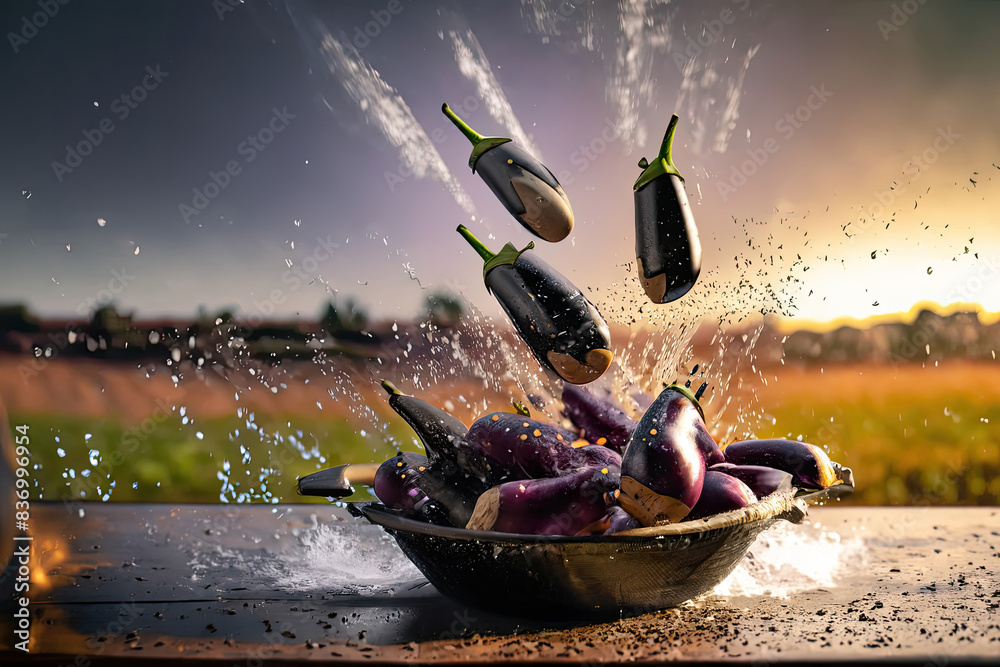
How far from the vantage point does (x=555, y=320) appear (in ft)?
3.14

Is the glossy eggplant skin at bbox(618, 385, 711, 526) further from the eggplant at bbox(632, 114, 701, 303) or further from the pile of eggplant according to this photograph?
the eggplant at bbox(632, 114, 701, 303)

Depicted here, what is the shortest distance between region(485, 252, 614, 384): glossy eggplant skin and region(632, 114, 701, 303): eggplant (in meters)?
0.09

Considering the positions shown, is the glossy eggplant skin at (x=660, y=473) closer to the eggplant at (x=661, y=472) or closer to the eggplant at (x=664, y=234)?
the eggplant at (x=661, y=472)

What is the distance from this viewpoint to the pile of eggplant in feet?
2.80

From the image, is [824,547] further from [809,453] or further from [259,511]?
[259,511]

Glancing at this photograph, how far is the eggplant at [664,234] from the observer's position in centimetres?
94

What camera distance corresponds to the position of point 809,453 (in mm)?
1064

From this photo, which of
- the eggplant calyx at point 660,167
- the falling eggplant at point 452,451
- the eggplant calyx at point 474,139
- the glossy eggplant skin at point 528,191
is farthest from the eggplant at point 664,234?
the falling eggplant at point 452,451

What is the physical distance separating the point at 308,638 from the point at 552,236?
595 millimetres

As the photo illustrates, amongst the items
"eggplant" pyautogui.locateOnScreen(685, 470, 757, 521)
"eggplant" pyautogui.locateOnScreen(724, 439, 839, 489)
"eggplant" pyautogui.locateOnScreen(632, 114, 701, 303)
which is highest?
"eggplant" pyautogui.locateOnScreen(632, 114, 701, 303)

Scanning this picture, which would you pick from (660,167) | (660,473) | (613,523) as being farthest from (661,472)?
(660,167)

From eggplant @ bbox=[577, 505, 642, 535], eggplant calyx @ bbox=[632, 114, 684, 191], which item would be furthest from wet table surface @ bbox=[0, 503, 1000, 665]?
eggplant calyx @ bbox=[632, 114, 684, 191]

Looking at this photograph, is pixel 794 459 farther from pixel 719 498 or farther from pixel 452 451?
pixel 452 451

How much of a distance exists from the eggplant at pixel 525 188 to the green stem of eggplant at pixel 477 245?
70mm
